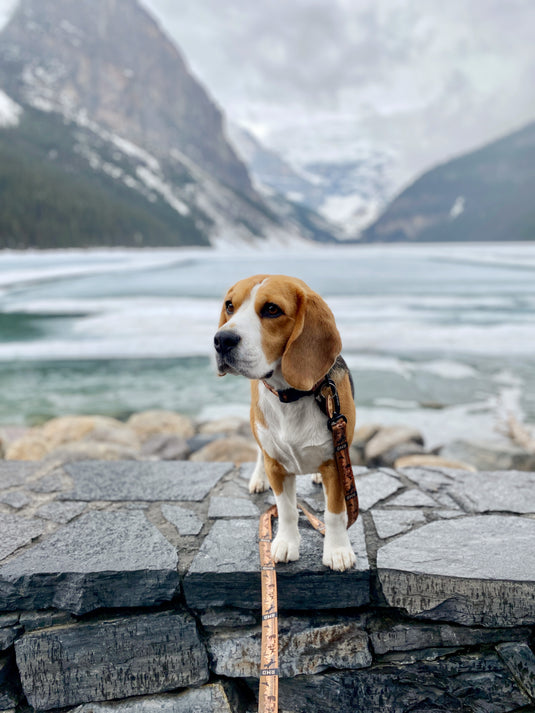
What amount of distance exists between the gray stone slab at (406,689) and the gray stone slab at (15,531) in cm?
141

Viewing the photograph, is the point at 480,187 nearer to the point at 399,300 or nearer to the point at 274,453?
the point at 399,300

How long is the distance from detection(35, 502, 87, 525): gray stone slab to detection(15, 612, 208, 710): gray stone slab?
615 millimetres

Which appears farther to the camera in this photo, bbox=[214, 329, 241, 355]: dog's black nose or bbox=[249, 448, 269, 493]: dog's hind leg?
bbox=[249, 448, 269, 493]: dog's hind leg

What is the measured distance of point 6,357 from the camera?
14430mm

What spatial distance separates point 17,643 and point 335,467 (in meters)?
1.58

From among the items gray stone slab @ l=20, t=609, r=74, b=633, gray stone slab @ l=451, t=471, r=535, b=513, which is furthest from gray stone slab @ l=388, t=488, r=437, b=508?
gray stone slab @ l=20, t=609, r=74, b=633

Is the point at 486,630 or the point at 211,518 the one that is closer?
A: the point at 486,630

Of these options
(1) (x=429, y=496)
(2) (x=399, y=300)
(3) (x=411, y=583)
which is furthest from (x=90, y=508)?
(2) (x=399, y=300)

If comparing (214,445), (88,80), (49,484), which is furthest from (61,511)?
(88,80)

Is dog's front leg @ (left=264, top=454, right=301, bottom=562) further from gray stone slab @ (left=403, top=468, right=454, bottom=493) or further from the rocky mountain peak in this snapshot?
the rocky mountain peak

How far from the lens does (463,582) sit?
210 cm

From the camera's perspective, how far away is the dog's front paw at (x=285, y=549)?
86.1 inches

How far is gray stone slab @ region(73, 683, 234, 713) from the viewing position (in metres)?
2.11

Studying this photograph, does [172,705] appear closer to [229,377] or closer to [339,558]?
[339,558]
